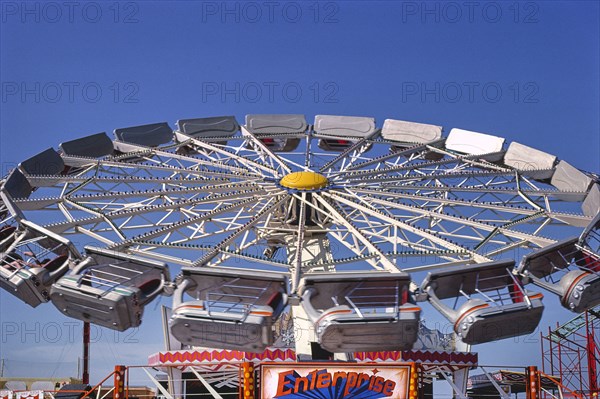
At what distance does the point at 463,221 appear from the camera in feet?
78.9

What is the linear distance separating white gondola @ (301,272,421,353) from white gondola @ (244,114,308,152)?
16.7 metres

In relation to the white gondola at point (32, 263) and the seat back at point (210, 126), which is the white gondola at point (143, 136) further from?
the white gondola at point (32, 263)

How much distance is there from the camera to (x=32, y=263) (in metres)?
20.1

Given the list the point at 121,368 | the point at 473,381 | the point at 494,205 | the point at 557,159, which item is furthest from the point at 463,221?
the point at 473,381

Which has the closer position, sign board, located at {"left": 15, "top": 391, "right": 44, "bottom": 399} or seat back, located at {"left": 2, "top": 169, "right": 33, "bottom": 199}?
seat back, located at {"left": 2, "top": 169, "right": 33, "bottom": 199}

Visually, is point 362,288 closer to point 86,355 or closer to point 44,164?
point 44,164

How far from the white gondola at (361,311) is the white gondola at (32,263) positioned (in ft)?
22.4

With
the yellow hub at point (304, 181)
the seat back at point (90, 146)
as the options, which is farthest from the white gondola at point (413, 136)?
the seat back at point (90, 146)

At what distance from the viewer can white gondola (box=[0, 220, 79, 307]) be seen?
64.2 ft

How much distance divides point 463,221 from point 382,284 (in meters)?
7.22

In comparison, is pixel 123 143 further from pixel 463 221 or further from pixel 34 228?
pixel 463 221

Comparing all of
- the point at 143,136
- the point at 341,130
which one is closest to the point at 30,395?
the point at 143,136

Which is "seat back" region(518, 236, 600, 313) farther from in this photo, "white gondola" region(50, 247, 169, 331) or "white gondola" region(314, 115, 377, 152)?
"white gondola" region(314, 115, 377, 152)

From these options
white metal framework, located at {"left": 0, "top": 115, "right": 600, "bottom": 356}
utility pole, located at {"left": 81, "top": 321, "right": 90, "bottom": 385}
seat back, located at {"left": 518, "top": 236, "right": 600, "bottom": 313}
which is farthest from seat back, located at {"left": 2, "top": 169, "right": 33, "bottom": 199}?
utility pole, located at {"left": 81, "top": 321, "right": 90, "bottom": 385}
